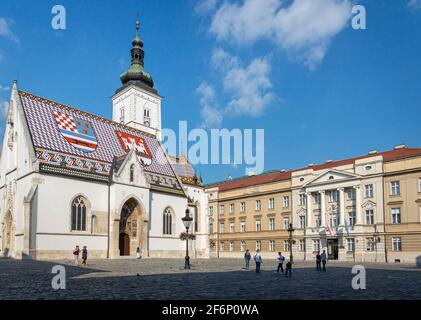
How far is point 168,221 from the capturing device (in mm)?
44938

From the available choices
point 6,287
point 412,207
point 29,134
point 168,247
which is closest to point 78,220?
point 29,134

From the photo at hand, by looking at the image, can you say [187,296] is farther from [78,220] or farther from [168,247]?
[168,247]

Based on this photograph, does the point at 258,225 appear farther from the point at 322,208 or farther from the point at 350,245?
the point at 350,245

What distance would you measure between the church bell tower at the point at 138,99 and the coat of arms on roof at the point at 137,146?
16694 millimetres

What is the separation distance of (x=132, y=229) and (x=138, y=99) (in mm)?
29078

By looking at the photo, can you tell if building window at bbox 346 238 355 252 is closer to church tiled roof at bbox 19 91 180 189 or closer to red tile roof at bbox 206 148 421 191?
red tile roof at bbox 206 148 421 191

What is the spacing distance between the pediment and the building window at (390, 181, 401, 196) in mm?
4037

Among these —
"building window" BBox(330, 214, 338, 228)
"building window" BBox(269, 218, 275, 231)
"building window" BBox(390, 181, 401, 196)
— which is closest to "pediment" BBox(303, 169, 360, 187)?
"building window" BBox(390, 181, 401, 196)

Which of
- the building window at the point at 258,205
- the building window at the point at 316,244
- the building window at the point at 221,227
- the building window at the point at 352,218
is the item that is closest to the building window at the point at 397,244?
the building window at the point at 352,218

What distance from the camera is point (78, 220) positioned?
3547 centimetres

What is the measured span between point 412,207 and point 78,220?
34680mm
